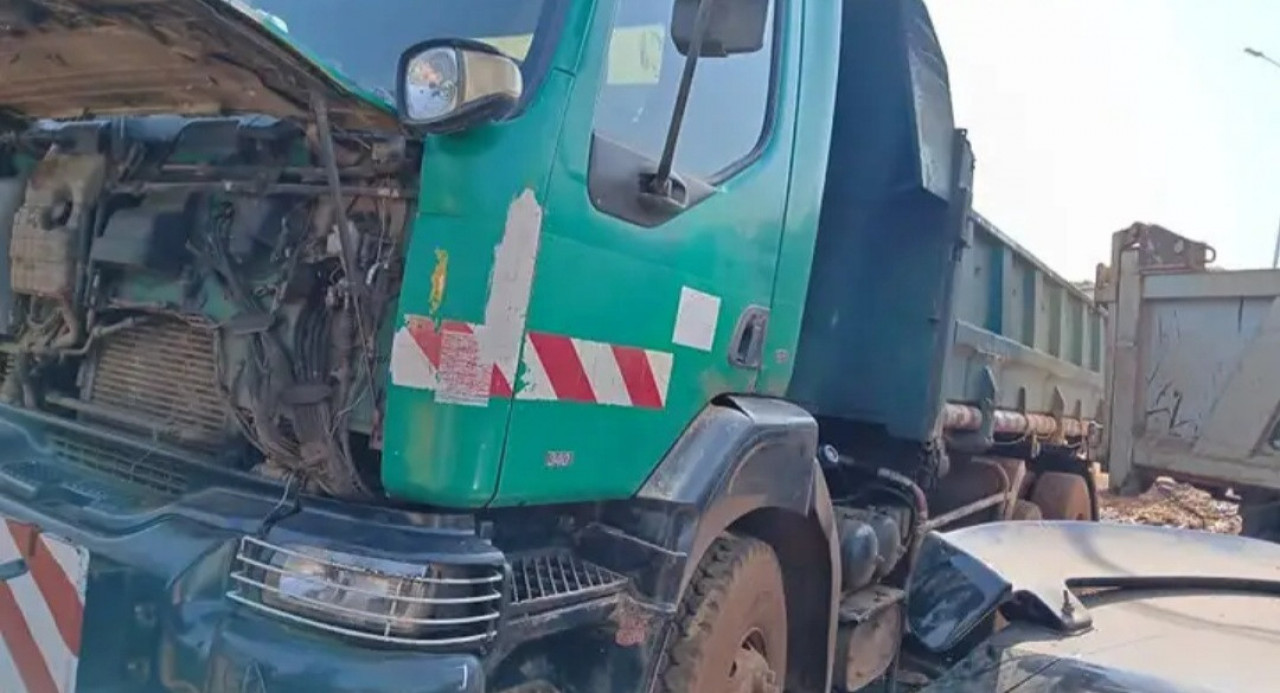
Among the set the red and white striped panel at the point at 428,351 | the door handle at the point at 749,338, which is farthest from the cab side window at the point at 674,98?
the red and white striped panel at the point at 428,351

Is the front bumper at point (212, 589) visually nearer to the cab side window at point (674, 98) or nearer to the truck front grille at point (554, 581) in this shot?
the truck front grille at point (554, 581)

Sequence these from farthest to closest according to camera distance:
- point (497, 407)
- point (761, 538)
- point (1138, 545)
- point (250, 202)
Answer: point (1138, 545) → point (761, 538) → point (250, 202) → point (497, 407)

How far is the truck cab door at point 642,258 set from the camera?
7.34ft

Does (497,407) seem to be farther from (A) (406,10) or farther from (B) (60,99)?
(B) (60,99)

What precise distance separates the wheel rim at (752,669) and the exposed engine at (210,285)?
46.9 inches

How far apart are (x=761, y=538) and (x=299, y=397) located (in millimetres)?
1496

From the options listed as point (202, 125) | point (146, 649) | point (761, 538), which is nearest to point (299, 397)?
point (146, 649)

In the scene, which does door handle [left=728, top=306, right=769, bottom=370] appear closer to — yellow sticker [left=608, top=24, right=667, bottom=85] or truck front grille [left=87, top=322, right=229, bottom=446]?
yellow sticker [left=608, top=24, right=667, bottom=85]

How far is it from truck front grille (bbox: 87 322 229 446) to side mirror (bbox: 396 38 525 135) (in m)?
0.74

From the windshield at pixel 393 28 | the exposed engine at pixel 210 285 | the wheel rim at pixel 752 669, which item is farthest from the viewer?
the wheel rim at pixel 752 669

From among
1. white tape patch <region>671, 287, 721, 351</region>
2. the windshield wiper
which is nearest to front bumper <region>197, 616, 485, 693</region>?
white tape patch <region>671, 287, 721, 351</region>

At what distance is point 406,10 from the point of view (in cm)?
262

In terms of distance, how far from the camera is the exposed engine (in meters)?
2.18

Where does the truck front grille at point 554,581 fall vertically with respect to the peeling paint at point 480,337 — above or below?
below
